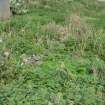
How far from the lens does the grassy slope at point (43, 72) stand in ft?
18.9

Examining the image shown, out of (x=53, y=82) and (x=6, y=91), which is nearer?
(x=6, y=91)

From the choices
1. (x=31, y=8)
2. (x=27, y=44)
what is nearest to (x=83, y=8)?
(x=31, y=8)

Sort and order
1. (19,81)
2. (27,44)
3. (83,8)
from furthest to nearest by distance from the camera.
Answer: (83,8) → (27,44) → (19,81)

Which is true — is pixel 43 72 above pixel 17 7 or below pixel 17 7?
below

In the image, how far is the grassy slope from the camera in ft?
18.9

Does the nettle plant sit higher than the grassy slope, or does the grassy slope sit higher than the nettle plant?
the nettle plant

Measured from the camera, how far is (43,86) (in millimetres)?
6133

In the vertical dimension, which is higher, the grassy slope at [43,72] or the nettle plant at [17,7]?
the nettle plant at [17,7]

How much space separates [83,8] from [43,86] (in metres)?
7.28

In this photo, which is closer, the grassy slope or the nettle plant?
the grassy slope

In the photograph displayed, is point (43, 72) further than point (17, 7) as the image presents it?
No

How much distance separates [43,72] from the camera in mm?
6605

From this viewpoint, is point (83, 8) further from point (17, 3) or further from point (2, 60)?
point (2, 60)

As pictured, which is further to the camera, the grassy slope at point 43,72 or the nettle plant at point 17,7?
the nettle plant at point 17,7
